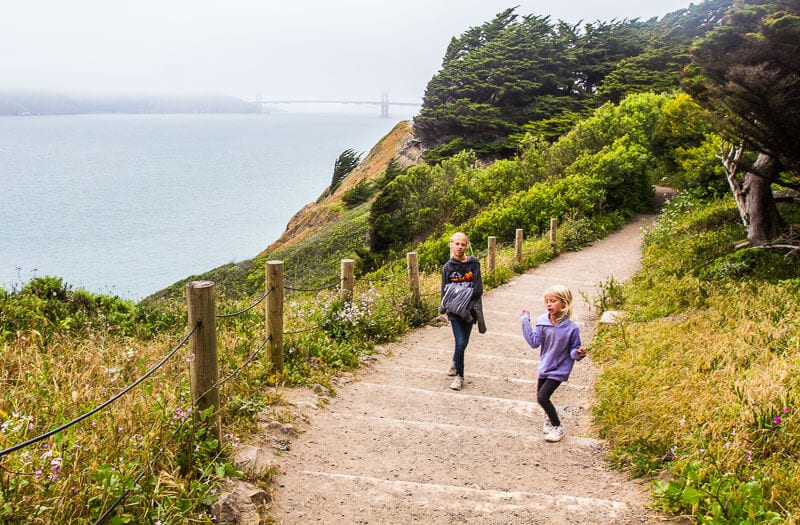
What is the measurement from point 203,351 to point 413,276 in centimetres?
558

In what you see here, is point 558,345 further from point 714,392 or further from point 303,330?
point 303,330

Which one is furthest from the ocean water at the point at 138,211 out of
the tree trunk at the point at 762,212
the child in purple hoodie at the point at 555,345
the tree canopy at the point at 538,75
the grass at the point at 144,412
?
the tree canopy at the point at 538,75

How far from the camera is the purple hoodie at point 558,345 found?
4.91 metres

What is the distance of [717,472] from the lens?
3598 mm

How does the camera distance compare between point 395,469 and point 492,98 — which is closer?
point 395,469

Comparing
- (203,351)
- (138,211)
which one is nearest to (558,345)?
(203,351)

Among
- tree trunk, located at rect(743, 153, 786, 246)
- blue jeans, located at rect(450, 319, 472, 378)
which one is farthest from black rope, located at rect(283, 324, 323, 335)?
tree trunk, located at rect(743, 153, 786, 246)

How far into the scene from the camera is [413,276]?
922 centimetres

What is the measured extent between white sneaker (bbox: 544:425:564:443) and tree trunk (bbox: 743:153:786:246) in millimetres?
6730

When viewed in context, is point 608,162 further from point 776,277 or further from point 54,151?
point 54,151

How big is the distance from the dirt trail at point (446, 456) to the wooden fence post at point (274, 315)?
614 mm

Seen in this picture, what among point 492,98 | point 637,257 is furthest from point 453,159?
point 637,257

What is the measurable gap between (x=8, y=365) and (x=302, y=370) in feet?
8.50

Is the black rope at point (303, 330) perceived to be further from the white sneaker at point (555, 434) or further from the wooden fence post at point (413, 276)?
the white sneaker at point (555, 434)
